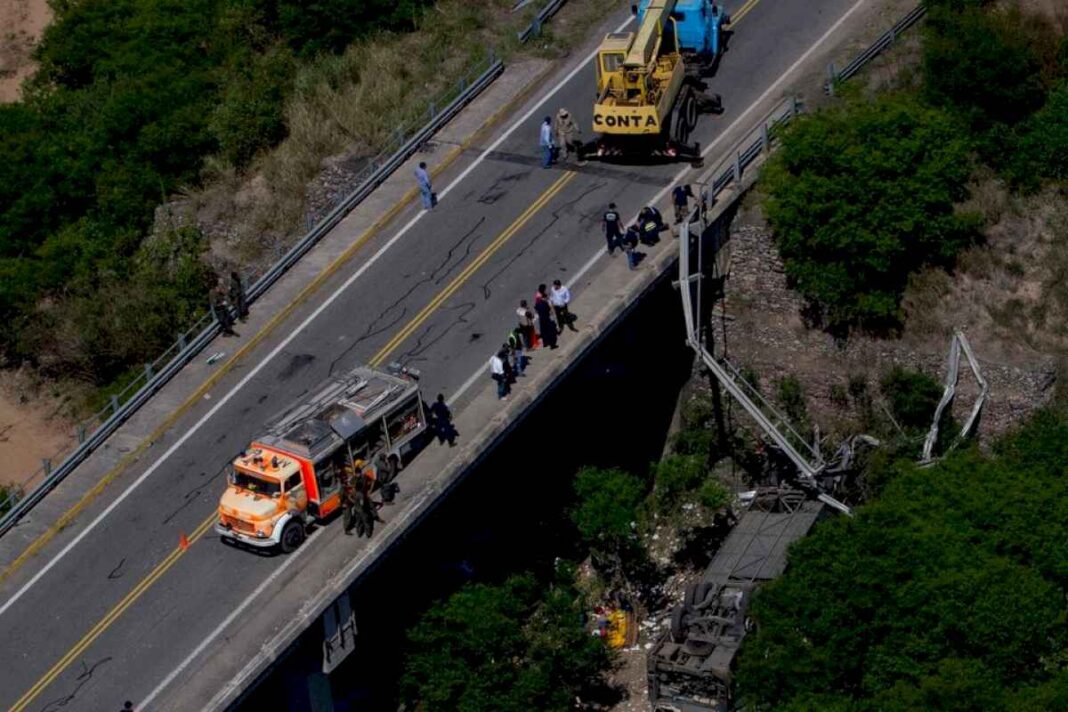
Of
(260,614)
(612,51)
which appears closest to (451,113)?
(612,51)

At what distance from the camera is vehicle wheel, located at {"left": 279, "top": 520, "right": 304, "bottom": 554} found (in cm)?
3903

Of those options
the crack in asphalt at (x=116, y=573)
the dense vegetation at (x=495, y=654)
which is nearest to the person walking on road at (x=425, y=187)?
the dense vegetation at (x=495, y=654)

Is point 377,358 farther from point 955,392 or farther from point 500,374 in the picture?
point 955,392

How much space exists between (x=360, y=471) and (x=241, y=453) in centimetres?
396

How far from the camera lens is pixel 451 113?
53.3m

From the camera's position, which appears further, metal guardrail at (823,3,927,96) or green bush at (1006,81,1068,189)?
metal guardrail at (823,3,927,96)

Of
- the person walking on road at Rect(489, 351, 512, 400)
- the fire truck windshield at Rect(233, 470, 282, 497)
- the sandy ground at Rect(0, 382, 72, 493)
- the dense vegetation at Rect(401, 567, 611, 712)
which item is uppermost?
the person walking on road at Rect(489, 351, 512, 400)

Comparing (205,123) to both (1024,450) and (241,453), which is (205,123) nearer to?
(241,453)

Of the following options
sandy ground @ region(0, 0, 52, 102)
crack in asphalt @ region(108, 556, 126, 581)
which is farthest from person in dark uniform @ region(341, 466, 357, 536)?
sandy ground @ region(0, 0, 52, 102)

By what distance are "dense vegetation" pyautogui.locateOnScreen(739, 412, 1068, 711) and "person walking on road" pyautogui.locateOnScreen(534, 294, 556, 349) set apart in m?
8.24

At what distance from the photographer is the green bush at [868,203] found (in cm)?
4481

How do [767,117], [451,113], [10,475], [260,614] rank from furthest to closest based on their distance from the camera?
[10,475] → [451,113] → [767,117] → [260,614]

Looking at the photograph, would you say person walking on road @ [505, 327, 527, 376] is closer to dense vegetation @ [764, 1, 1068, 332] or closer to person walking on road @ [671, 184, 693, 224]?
person walking on road @ [671, 184, 693, 224]

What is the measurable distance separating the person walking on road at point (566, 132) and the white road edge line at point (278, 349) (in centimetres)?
241
